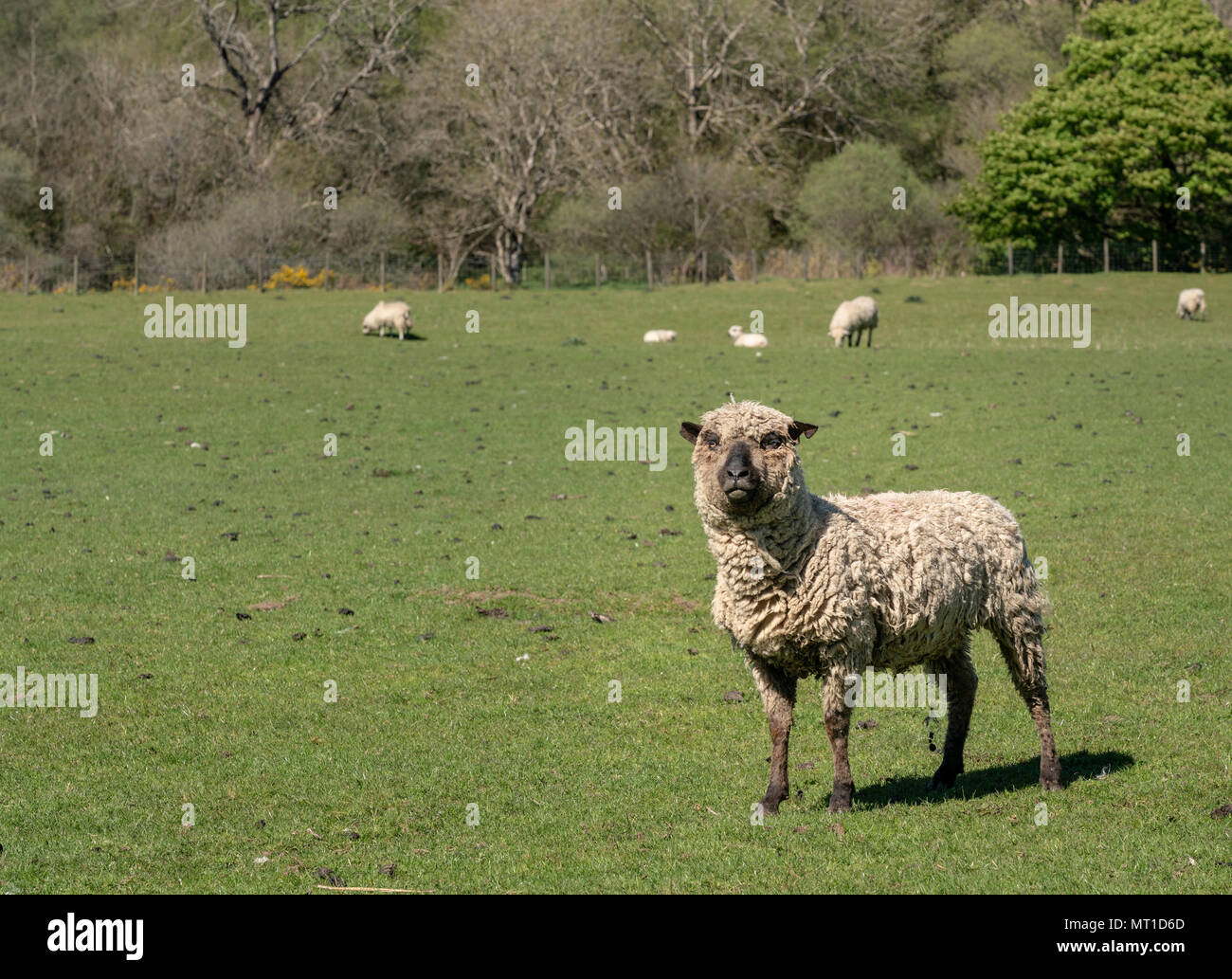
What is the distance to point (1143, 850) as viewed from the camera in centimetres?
884

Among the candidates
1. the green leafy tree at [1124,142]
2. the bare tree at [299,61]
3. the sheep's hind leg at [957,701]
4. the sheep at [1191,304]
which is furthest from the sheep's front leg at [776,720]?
the bare tree at [299,61]

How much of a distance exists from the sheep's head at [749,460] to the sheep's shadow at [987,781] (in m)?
2.33

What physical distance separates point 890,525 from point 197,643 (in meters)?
8.02

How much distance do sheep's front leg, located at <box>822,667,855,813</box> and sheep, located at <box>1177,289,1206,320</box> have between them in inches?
A: 1867

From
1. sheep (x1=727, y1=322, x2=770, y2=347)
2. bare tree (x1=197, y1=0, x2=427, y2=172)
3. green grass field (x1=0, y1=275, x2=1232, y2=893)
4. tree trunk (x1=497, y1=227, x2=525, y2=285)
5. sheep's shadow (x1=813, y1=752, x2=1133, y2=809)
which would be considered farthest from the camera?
tree trunk (x1=497, y1=227, x2=525, y2=285)

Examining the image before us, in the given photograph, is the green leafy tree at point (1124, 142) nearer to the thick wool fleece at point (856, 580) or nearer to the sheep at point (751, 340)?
the sheep at point (751, 340)

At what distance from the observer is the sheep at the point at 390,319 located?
4572cm

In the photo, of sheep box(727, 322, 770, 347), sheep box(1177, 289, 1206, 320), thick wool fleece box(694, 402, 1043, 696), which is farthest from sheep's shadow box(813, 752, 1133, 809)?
sheep box(1177, 289, 1206, 320)

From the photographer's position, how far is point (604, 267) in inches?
2844

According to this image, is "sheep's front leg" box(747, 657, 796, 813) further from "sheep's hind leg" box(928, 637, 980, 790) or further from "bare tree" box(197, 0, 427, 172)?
"bare tree" box(197, 0, 427, 172)

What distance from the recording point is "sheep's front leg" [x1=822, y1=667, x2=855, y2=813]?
31.9 ft
